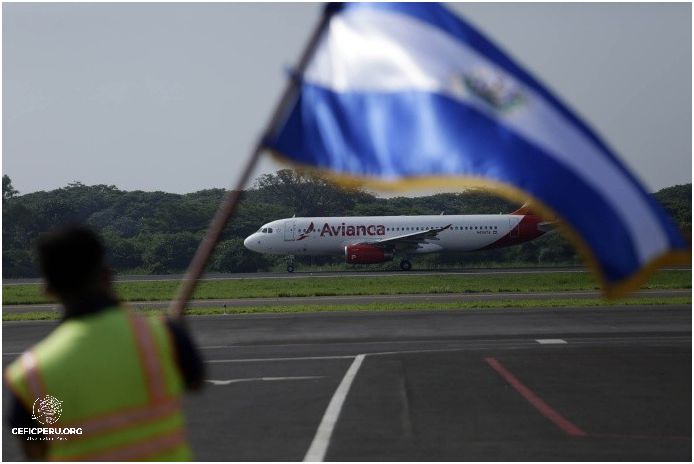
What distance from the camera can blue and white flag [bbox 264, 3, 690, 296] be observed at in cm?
Answer: 430

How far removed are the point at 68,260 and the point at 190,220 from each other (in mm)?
65891

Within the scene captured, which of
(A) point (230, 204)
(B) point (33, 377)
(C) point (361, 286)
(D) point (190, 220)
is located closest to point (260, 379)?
(A) point (230, 204)

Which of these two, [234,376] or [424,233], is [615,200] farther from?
[424,233]

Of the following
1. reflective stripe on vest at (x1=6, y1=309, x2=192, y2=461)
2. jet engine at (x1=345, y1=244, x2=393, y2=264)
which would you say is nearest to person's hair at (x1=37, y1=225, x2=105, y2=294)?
reflective stripe on vest at (x1=6, y1=309, x2=192, y2=461)

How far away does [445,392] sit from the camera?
504 inches

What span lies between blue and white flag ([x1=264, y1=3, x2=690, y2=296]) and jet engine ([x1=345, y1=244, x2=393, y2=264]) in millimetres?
46505

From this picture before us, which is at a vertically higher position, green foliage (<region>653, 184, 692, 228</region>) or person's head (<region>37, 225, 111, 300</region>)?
green foliage (<region>653, 184, 692, 228</region>)

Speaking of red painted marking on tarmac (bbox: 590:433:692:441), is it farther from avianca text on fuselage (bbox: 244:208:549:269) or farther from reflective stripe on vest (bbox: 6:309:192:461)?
avianca text on fuselage (bbox: 244:208:549:269)

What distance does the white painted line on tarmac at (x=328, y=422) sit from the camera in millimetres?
8961

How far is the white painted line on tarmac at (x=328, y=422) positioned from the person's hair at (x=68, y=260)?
18.1 feet

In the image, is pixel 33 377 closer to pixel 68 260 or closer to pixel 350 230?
pixel 68 260

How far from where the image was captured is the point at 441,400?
12125mm

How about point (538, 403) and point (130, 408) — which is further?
point (538, 403)

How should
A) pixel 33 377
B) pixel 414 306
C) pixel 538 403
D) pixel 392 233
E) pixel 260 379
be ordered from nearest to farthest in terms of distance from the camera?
pixel 33 377
pixel 538 403
pixel 260 379
pixel 414 306
pixel 392 233
